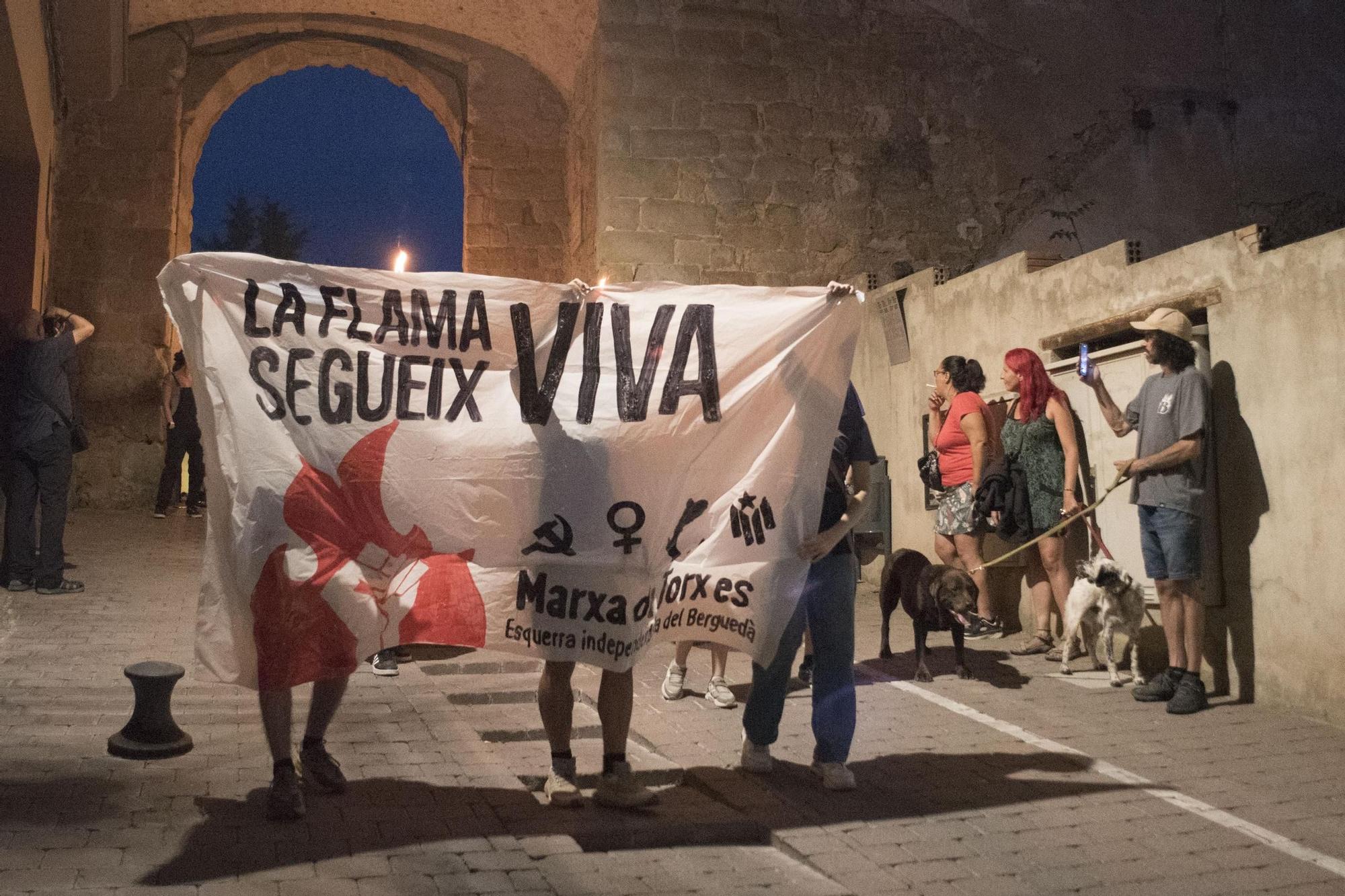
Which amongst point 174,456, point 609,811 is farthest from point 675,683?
point 174,456

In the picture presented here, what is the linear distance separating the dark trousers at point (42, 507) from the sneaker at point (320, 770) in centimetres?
531

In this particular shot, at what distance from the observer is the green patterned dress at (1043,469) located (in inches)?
317

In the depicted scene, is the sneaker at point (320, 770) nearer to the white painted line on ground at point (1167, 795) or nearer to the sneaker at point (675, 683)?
the sneaker at point (675, 683)

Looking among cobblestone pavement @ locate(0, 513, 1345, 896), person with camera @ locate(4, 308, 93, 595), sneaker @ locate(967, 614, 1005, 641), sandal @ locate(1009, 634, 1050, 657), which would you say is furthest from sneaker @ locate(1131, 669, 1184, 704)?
person with camera @ locate(4, 308, 93, 595)

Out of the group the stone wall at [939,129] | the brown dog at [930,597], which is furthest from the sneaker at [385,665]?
the stone wall at [939,129]

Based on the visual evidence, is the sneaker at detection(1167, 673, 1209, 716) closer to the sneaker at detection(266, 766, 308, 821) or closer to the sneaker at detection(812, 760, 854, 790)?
the sneaker at detection(812, 760, 854, 790)

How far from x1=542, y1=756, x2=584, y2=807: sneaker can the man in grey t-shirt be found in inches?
137

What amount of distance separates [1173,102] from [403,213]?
145m

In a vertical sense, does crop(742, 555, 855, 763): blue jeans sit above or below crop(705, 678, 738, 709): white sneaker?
above

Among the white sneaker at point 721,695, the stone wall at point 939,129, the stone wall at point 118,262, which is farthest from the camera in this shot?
the stone wall at point 118,262

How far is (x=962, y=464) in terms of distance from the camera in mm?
8492

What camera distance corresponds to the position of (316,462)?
4445 mm

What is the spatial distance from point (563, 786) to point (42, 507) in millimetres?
6248

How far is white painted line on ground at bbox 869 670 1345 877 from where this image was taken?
13.6 ft
